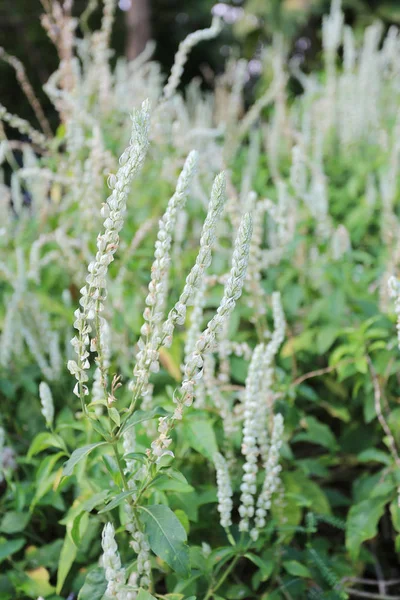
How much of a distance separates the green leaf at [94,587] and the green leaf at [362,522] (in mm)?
885

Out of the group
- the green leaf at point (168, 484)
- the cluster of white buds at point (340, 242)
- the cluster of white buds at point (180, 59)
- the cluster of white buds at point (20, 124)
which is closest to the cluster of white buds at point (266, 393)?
the green leaf at point (168, 484)

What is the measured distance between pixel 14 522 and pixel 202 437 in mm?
725

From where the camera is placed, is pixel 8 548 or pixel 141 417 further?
pixel 8 548

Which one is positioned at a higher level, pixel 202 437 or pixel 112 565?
pixel 202 437

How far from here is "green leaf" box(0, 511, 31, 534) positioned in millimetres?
1941

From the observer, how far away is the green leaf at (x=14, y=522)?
6.37ft

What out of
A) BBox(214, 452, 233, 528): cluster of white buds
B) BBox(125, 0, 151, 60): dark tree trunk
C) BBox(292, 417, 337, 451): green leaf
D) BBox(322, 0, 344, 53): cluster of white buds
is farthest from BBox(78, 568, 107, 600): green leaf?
BBox(125, 0, 151, 60): dark tree trunk

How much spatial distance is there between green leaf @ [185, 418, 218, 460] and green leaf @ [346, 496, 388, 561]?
0.59 metres

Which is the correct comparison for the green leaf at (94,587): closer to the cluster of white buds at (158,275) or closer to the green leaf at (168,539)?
the green leaf at (168,539)

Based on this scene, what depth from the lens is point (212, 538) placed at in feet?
6.50

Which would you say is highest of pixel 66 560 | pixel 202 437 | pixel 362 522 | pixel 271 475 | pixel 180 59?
pixel 180 59

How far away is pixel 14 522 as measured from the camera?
6.48 feet

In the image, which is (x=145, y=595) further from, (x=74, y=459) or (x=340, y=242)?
(x=340, y=242)

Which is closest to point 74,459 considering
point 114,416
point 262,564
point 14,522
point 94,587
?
point 114,416
